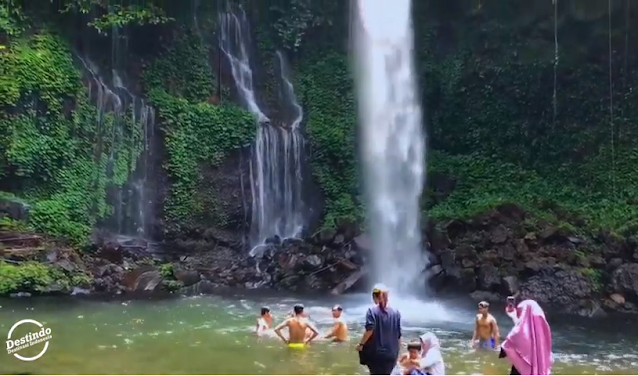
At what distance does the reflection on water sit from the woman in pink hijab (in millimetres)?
3080

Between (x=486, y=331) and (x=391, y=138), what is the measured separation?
12.8 meters

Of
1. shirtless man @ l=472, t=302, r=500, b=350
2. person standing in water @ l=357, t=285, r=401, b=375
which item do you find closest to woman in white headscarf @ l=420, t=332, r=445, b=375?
person standing in water @ l=357, t=285, r=401, b=375

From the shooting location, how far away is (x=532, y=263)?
61.1 feet

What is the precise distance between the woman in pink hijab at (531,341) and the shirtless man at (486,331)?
4.55m

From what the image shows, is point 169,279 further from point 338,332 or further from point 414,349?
point 414,349

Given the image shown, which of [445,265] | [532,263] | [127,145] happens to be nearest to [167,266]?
[127,145]

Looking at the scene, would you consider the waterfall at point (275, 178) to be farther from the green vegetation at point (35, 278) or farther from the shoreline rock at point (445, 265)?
the green vegetation at point (35, 278)

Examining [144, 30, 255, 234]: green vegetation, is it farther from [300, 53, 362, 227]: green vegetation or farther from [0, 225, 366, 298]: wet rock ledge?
[300, 53, 362, 227]: green vegetation

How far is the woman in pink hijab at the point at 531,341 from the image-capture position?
716 cm

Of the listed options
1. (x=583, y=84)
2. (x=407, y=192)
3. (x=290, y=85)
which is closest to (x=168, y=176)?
(x=290, y=85)

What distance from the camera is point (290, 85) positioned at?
26109mm

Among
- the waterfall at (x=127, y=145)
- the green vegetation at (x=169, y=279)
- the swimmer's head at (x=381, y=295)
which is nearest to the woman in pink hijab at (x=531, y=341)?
the swimmer's head at (x=381, y=295)

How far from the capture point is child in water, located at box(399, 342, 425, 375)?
7691 millimetres

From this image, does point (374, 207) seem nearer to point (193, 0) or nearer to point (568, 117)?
point (568, 117)
